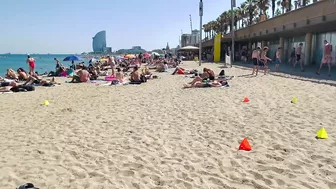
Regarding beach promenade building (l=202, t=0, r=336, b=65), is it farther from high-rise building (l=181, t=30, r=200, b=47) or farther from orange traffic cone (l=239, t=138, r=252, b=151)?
high-rise building (l=181, t=30, r=200, b=47)

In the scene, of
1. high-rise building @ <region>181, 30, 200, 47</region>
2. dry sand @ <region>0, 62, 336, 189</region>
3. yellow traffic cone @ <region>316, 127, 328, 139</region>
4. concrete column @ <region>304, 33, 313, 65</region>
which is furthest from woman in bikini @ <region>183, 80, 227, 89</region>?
high-rise building @ <region>181, 30, 200, 47</region>

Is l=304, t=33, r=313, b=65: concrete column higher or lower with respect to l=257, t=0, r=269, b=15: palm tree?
lower

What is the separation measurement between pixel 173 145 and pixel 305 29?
690 inches

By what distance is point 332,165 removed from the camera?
3633 millimetres

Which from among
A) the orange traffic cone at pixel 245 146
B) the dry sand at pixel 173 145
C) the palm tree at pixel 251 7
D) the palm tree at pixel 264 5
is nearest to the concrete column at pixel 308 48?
the dry sand at pixel 173 145

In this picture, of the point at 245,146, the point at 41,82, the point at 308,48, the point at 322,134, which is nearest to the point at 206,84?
the point at 322,134

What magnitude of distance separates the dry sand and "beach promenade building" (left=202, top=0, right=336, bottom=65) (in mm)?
8898

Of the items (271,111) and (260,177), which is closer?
(260,177)

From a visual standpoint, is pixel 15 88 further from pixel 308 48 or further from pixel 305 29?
pixel 308 48

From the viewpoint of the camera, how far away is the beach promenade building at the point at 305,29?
15336 millimetres

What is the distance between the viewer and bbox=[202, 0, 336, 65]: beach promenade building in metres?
15.3

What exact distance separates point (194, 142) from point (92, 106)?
4680 millimetres

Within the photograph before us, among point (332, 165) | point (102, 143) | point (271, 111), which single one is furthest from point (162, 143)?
point (271, 111)

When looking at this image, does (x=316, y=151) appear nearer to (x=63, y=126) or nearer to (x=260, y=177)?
(x=260, y=177)
